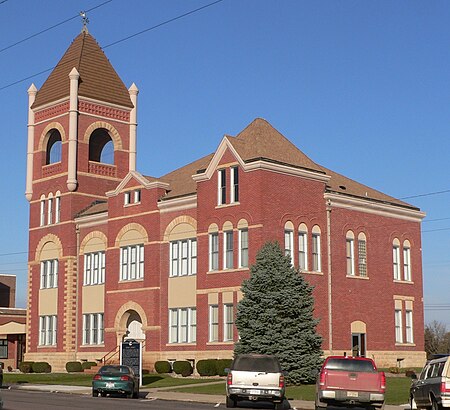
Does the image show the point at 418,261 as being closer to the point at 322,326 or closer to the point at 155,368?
the point at 322,326

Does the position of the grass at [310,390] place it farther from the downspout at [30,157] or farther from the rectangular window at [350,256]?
the downspout at [30,157]

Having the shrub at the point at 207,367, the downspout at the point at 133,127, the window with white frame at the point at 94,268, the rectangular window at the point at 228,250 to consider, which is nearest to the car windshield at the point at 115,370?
the shrub at the point at 207,367

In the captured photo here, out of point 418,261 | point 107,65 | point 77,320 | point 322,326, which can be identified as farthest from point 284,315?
point 107,65

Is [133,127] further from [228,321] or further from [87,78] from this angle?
[228,321]

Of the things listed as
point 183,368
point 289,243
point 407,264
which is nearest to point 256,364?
point 289,243

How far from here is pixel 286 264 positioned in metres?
45.8

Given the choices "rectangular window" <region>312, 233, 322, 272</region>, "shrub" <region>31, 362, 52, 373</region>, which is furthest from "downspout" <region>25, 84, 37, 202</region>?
"rectangular window" <region>312, 233, 322, 272</region>

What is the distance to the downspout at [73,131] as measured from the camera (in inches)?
2539

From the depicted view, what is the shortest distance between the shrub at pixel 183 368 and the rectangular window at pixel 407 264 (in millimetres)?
16270

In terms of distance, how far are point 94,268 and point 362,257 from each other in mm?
19681

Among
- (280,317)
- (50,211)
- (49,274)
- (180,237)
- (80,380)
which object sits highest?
(50,211)

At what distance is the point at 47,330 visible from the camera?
66125 mm

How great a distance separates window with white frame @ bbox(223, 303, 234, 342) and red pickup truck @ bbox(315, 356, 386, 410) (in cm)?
2307

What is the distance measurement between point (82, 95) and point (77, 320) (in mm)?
16928
